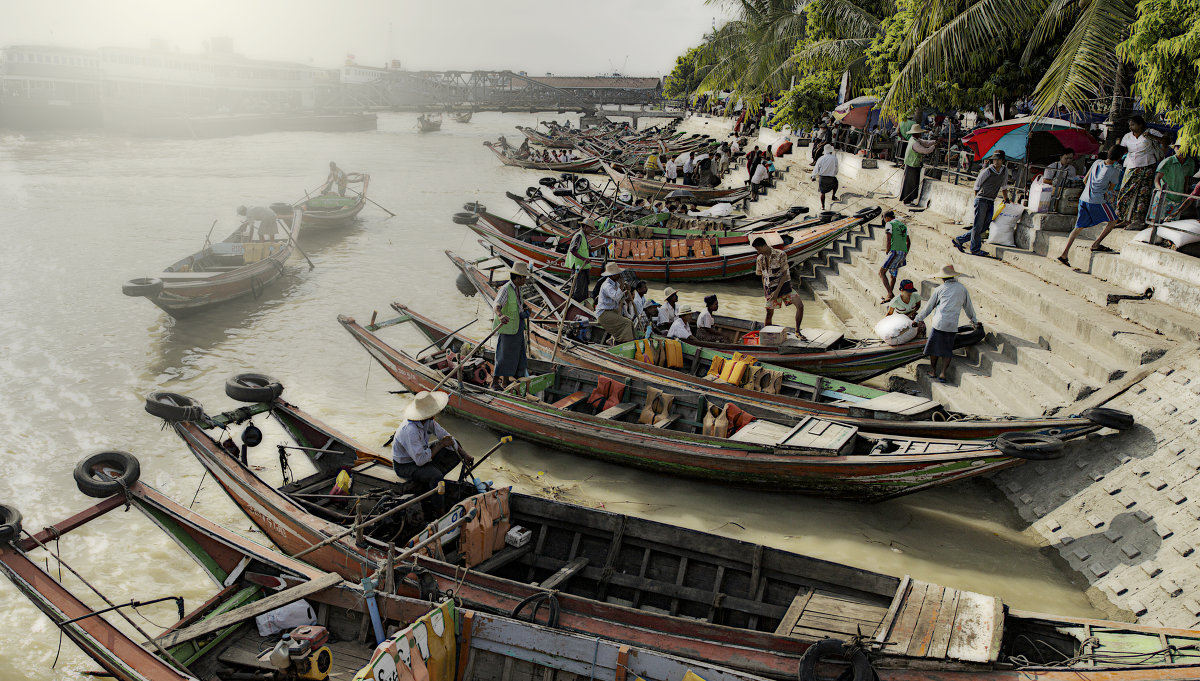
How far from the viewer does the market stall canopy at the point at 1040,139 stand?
37.6 ft

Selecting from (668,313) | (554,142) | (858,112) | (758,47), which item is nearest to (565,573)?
(668,313)

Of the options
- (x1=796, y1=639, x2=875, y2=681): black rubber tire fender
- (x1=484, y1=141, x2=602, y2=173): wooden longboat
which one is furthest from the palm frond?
(x1=484, y1=141, x2=602, y2=173): wooden longboat

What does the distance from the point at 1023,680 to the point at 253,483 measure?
589 centimetres

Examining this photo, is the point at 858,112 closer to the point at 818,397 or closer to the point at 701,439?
the point at 818,397

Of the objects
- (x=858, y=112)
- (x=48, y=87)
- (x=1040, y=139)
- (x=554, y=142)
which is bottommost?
(x=554, y=142)

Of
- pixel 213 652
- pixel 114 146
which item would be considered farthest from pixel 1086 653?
pixel 114 146

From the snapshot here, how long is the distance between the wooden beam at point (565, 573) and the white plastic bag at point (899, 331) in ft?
18.8

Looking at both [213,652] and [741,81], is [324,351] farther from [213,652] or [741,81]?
[741,81]

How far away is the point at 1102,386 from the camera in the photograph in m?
7.57

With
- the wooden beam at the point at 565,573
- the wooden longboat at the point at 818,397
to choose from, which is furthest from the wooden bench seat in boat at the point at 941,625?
the wooden longboat at the point at 818,397

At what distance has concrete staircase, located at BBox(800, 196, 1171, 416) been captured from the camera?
25.5ft

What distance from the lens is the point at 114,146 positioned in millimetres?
47125

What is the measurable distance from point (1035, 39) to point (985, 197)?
3.38 m

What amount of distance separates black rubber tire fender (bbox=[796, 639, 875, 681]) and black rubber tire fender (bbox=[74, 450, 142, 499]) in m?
5.21
